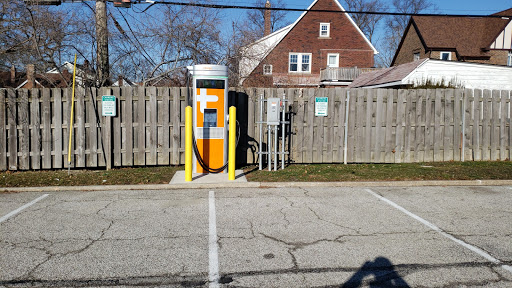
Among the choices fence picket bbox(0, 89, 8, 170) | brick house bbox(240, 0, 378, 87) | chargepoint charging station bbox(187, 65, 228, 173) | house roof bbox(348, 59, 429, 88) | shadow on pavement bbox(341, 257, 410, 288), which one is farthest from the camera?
brick house bbox(240, 0, 378, 87)

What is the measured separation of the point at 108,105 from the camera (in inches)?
401

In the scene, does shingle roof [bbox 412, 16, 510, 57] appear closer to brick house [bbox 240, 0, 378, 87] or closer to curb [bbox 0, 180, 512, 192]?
brick house [bbox 240, 0, 378, 87]

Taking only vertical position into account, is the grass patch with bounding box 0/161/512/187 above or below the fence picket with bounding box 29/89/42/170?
below

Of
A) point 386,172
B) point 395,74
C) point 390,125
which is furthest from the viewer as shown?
point 395,74

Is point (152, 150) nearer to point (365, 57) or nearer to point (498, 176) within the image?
point (498, 176)

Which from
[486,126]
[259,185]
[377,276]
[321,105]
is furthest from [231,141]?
[486,126]

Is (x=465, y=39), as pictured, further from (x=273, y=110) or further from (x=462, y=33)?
(x=273, y=110)

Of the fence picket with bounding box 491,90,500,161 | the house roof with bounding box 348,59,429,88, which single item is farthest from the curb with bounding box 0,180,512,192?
the house roof with bounding box 348,59,429,88

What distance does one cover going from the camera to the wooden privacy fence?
10102 mm

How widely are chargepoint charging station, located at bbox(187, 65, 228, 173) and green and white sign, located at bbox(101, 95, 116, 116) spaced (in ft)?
7.14

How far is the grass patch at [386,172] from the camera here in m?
9.22

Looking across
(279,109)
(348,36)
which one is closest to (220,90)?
(279,109)

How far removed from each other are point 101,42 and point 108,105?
266 centimetres

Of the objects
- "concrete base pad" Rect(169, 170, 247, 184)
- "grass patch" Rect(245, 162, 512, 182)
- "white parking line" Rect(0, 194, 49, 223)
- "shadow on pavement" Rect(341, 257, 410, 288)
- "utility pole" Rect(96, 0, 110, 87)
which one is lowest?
"shadow on pavement" Rect(341, 257, 410, 288)
